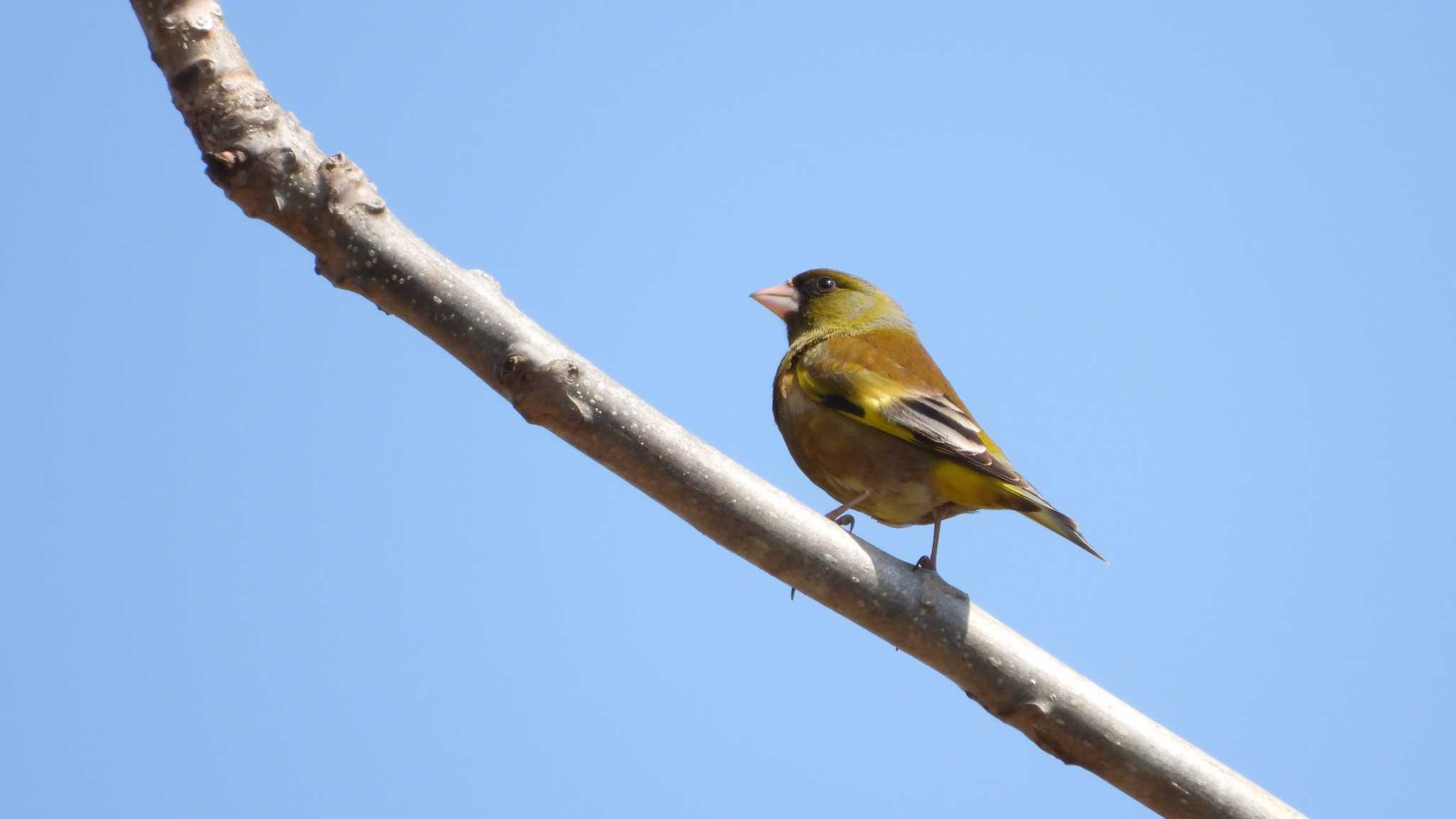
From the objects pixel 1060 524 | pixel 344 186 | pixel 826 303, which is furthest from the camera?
pixel 826 303

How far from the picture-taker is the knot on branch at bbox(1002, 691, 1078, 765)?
3650 millimetres

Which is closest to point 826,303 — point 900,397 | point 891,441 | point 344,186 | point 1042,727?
point 900,397

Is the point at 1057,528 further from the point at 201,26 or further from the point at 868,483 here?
the point at 201,26

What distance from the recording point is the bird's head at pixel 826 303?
7.40 m

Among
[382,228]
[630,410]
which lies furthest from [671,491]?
[382,228]

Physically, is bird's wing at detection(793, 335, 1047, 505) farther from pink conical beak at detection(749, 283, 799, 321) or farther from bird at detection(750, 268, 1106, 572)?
pink conical beak at detection(749, 283, 799, 321)

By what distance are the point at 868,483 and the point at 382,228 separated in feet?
9.14

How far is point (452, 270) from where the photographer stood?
11.3ft

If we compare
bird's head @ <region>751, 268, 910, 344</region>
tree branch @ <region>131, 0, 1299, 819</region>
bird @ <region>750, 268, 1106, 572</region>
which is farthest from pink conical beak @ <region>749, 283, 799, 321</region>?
tree branch @ <region>131, 0, 1299, 819</region>

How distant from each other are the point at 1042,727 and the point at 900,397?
2227 millimetres

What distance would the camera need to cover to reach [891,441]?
17.8 ft

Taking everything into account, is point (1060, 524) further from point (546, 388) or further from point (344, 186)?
point (344, 186)

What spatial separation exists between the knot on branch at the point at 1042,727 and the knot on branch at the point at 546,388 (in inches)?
63.1

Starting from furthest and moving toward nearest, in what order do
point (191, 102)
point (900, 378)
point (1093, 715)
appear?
point (900, 378), point (1093, 715), point (191, 102)
